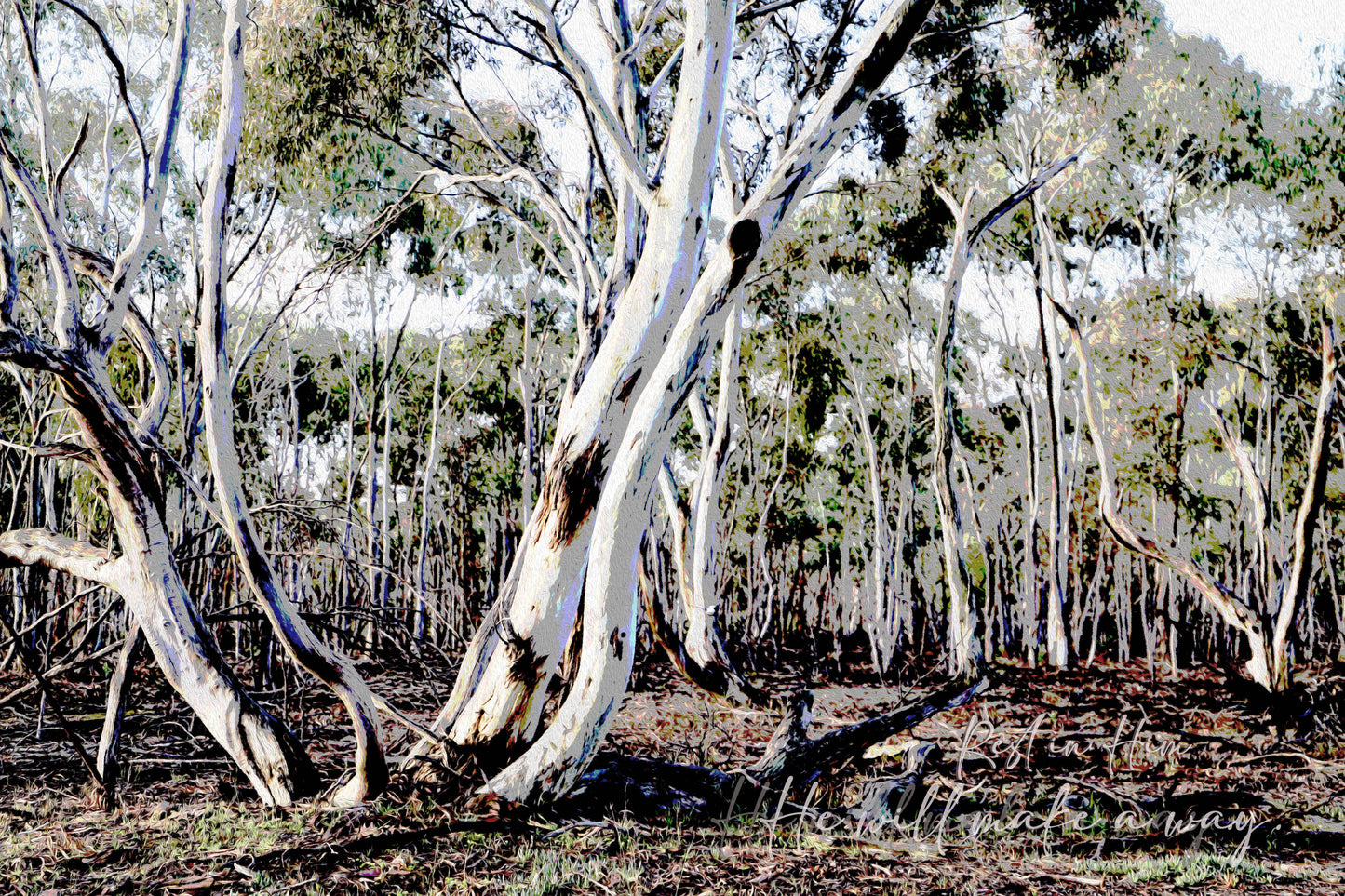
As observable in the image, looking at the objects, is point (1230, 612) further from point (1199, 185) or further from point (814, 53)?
point (1199, 185)

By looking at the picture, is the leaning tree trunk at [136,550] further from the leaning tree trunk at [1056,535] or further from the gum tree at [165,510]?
the leaning tree trunk at [1056,535]

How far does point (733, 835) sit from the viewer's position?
176 inches

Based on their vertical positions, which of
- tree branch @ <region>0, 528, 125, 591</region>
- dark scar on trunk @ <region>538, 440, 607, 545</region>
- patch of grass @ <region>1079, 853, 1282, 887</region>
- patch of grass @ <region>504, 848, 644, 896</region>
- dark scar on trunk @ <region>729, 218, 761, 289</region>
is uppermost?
dark scar on trunk @ <region>729, 218, 761, 289</region>

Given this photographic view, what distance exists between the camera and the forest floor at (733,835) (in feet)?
12.1

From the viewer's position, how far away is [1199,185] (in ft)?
48.1

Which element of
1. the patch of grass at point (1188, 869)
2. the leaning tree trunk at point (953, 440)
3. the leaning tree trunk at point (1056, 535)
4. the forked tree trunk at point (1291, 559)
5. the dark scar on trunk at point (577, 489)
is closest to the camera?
the patch of grass at point (1188, 869)

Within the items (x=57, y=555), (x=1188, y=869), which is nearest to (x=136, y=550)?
(x=57, y=555)

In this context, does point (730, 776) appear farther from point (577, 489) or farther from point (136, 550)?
point (136, 550)

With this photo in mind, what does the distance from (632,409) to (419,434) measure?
16635 mm

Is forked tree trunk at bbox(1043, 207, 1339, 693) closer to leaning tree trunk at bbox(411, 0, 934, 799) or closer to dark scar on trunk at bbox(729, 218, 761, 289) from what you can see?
leaning tree trunk at bbox(411, 0, 934, 799)

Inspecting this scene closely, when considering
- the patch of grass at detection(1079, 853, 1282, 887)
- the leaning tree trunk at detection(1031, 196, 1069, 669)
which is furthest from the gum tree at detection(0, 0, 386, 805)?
the leaning tree trunk at detection(1031, 196, 1069, 669)

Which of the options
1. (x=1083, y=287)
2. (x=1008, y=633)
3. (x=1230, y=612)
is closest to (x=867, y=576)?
(x=1008, y=633)

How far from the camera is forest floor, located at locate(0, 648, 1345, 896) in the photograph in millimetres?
3686

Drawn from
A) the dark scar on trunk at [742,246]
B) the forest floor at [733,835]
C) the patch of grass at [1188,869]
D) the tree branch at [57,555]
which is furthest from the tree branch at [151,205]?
the patch of grass at [1188,869]
